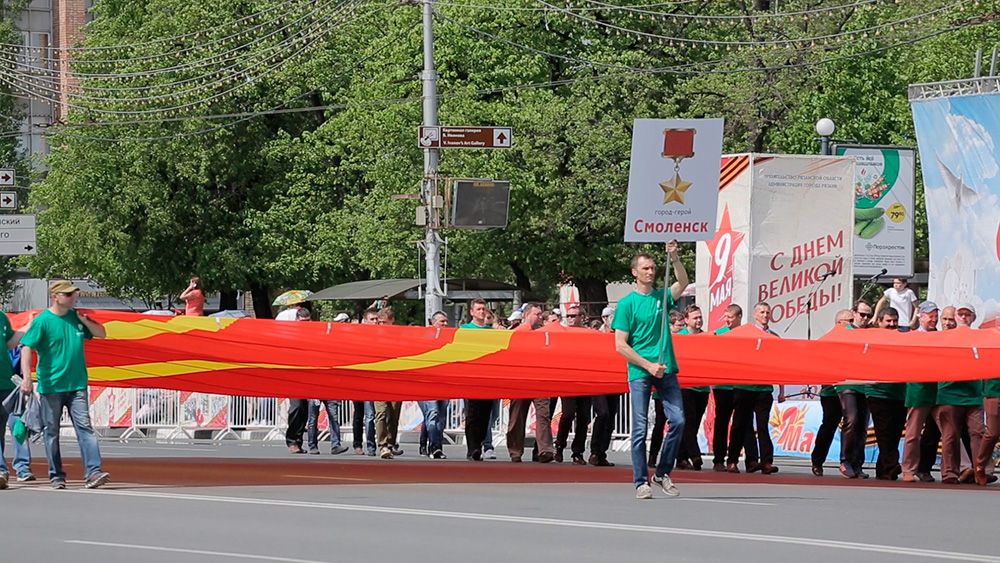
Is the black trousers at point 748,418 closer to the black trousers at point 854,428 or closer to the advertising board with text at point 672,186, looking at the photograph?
the black trousers at point 854,428

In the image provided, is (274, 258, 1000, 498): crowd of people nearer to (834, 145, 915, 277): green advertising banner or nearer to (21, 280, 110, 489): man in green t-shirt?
(21, 280, 110, 489): man in green t-shirt

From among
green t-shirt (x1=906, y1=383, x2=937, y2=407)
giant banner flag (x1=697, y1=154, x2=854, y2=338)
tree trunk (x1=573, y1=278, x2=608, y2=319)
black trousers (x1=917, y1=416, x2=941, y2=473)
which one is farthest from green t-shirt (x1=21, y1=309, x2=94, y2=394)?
tree trunk (x1=573, y1=278, x2=608, y2=319)

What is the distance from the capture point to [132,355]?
726 inches

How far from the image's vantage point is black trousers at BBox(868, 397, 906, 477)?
737 inches

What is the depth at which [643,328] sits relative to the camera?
50.4ft

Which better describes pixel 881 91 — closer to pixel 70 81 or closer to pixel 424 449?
pixel 424 449

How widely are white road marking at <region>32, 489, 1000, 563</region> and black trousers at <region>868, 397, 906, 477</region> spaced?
6215 millimetres

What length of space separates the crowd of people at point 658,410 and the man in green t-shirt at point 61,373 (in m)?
0.01

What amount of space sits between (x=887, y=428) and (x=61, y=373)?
8.12m

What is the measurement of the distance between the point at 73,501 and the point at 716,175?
6.01 metres

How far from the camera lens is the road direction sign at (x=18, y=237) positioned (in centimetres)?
3244

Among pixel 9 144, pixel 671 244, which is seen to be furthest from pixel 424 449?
pixel 9 144

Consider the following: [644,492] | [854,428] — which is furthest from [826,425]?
[644,492]

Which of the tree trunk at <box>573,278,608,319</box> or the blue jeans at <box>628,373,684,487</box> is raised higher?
the blue jeans at <box>628,373,684,487</box>
